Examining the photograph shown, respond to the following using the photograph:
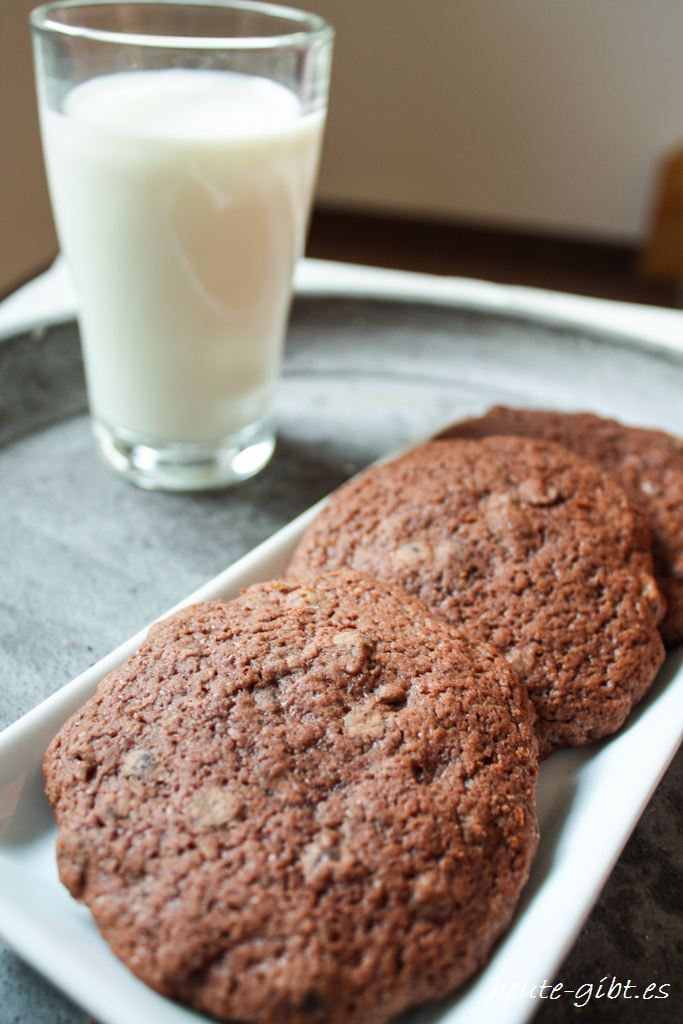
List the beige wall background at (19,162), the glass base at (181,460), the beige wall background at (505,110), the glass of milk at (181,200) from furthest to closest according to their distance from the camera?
the beige wall background at (505,110) < the beige wall background at (19,162) < the glass base at (181,460) < the glass of milk at (181,200)

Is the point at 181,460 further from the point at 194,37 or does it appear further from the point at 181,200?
the point at 194,37

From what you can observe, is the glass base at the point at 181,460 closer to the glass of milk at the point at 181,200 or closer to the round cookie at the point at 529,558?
the glass of milk at the point at 181,200

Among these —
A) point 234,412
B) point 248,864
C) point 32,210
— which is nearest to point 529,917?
point 248,864

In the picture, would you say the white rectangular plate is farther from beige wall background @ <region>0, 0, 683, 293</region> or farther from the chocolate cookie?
beige wall background @ <region>0, 0, 683, 293</region>

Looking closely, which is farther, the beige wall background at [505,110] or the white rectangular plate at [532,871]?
the beige wall background at [505,110]

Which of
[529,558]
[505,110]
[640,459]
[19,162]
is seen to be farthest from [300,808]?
[505,110]

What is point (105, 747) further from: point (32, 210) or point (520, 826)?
point (32, 210)

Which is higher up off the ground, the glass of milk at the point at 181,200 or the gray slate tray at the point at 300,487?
the glass of milk at the point at 181,200

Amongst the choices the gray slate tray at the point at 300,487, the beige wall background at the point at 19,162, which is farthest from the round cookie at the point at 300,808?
the beige wall background at the point at 19,162
